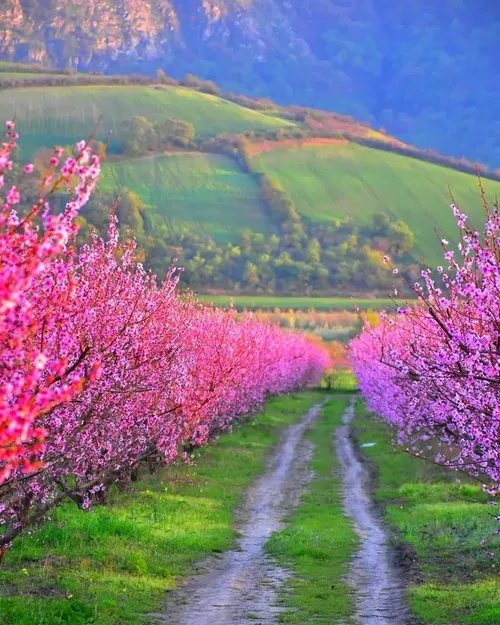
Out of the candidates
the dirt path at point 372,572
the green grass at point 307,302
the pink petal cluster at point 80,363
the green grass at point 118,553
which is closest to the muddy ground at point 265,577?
the dirt path at point 372,572

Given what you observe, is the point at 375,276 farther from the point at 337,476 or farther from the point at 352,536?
the point at 352,536

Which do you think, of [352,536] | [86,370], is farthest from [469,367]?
[352,536]

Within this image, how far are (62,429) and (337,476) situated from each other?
25.2m

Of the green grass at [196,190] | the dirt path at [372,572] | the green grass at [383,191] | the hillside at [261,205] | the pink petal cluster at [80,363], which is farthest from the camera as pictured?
the green grass at [383,191]

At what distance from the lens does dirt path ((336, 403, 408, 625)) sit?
16375mm

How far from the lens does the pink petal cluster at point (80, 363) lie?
7387 mm

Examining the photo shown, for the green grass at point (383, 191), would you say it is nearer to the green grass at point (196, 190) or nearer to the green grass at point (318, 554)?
the green grass at point (196, 190)

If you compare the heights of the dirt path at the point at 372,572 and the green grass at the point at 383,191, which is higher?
the green grass at the point at 383,191

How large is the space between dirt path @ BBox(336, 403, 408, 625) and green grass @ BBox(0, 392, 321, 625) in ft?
11.0

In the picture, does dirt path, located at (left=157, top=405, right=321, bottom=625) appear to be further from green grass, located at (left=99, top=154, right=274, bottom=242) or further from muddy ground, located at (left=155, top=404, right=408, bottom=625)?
green grass, located at (left=99, top=154, right=274, bottom=242)

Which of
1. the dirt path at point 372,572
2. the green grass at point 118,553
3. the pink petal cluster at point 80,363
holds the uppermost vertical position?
the pink petal cluster at point 80,363

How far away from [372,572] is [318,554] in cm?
193

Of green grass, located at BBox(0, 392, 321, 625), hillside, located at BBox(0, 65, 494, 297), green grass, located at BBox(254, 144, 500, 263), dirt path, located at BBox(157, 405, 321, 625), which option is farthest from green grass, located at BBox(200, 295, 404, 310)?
green grass, located at BBox(0, 392, 321, 625)

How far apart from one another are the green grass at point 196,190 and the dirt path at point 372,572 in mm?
121280
